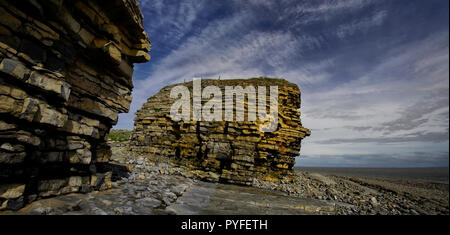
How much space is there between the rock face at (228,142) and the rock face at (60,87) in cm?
811

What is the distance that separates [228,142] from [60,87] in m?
11.2

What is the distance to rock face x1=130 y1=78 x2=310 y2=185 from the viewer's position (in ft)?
45.6

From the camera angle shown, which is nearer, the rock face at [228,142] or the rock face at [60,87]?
the rock face at [60,87]

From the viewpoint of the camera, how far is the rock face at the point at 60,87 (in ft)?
12.7

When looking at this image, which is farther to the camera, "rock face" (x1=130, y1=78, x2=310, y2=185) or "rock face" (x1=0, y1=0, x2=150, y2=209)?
"rock face" (x1=130, y1=78, x2=310, y2=185)

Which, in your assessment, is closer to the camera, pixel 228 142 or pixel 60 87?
pixel 60 87

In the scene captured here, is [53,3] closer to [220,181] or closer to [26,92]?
[26,92]

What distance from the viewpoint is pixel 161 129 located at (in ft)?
53.5

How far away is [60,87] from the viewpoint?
185 inches

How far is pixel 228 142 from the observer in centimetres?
1435

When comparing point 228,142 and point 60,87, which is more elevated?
point 60,87

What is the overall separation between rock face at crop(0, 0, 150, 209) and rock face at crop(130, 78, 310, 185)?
8.11 meters
